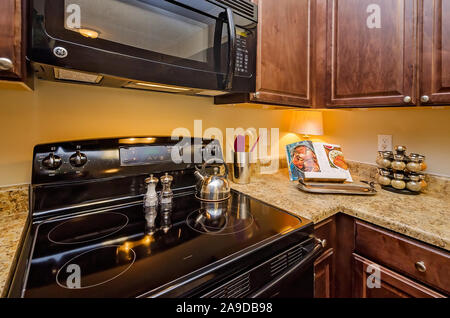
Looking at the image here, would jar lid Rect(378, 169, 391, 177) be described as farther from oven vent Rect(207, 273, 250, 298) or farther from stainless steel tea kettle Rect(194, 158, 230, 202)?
oven vent Rect(207, 273, 250, 298)

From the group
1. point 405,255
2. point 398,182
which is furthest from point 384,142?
point 405,255

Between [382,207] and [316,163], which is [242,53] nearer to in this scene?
[316,163]

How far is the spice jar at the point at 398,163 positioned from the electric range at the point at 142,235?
2.20ft

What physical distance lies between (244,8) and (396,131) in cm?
111

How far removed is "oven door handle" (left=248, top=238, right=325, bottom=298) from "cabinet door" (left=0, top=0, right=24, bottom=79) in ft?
2.74

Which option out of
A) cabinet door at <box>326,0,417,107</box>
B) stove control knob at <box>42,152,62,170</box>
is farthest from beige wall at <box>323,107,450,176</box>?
stove control knob at <box>42,152,62,170</box>

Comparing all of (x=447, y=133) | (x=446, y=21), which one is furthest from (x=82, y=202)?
(x=447, y=133)

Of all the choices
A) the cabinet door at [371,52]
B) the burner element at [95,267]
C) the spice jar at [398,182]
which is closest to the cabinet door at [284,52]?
the cabinet door at [371,52]

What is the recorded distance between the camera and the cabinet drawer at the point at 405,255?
0.72 m

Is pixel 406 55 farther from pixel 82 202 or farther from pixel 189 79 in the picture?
pixel 82 202

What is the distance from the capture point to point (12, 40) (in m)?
0.54

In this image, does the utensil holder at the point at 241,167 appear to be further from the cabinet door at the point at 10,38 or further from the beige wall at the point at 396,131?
the cabinet door at the point at 10,38

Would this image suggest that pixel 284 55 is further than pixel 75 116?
Yes

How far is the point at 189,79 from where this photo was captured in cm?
78
